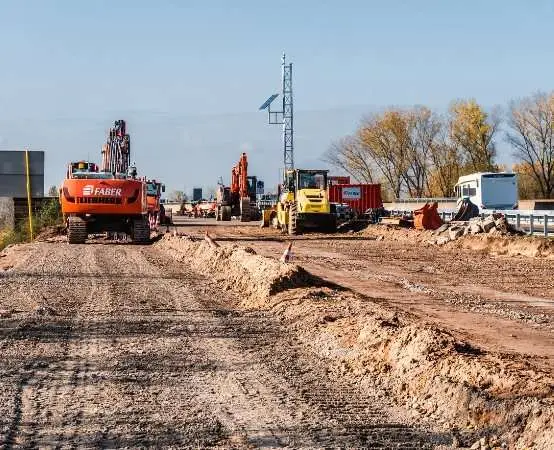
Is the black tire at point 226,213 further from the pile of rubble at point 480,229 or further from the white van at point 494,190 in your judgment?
the pile of rubble at point 480,229

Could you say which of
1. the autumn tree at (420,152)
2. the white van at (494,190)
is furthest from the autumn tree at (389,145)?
the white van at (494,190)

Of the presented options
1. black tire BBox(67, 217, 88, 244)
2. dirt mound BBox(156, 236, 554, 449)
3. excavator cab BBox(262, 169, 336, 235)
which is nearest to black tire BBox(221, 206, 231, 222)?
excavator cab BBox(262, 169, 336, 235)

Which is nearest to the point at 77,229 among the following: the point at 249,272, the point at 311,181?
the point at 311,181

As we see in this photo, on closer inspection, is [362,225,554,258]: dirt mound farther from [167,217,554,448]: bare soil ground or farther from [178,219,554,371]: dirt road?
[167,217,554,448]: bare soil ground

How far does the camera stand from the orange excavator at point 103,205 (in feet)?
107

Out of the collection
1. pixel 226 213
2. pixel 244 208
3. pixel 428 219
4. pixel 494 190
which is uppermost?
pixel 494 190

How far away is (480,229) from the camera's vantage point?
1337 inches

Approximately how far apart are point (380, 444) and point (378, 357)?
3157 millimetres

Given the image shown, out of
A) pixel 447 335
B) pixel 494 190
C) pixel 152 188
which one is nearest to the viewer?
pixel 447 335

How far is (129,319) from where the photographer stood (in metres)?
13.4

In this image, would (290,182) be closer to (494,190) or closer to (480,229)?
(494,190)

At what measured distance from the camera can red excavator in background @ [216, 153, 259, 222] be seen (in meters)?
66.6

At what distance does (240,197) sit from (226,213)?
220 cm

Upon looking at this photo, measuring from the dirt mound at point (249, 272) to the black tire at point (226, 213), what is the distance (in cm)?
4280
